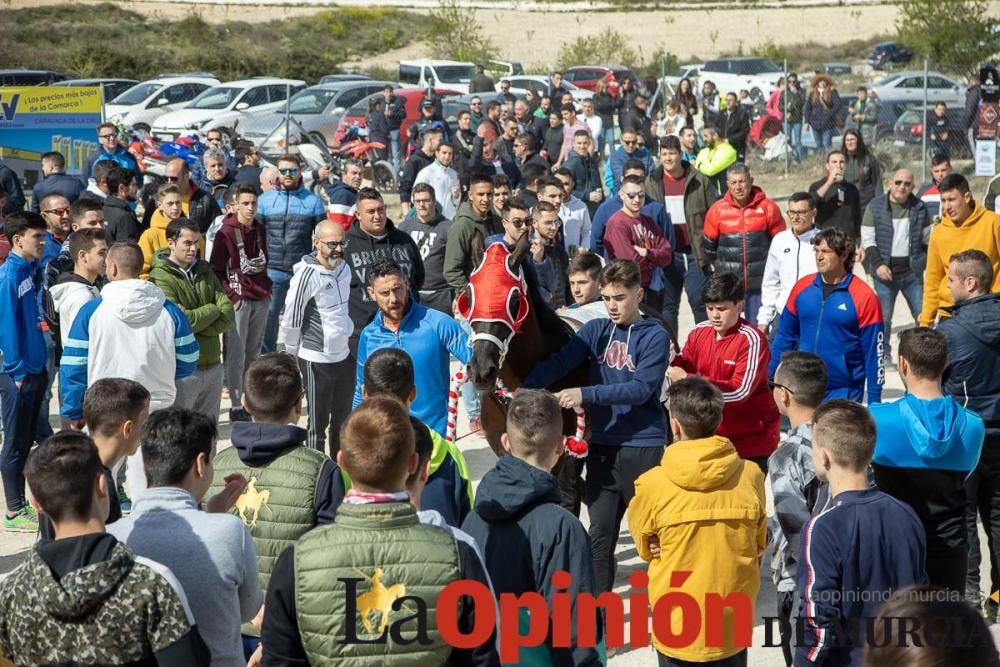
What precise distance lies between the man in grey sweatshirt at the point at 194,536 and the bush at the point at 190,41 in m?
40.1

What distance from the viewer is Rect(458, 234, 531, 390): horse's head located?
5.59 meters

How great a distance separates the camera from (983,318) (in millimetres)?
6164

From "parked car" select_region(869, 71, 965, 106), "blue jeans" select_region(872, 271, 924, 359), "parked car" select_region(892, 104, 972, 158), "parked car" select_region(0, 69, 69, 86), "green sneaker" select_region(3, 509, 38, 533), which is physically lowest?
"green sneaker" select_region(3, 509, 38, 533)

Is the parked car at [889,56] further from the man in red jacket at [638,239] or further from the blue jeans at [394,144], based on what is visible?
the man in red jacket at [638,239]

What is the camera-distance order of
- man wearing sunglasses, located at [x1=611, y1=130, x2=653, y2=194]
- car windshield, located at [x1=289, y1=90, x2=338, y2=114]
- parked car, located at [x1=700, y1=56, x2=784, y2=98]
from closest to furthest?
1. man wearing sunglasses, located at [x1=611, y1=130, x2=653, y2=194]
2. car windshield, located at [x1=289, y1=90, x2=338, y2=114]
3. parked car, located at [x1=700, y1=56, x2=784, y2=98]

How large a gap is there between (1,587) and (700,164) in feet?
33.9

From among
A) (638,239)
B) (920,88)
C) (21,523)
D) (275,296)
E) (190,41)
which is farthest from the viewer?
(190,41)

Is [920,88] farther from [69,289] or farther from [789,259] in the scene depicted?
[69,289]

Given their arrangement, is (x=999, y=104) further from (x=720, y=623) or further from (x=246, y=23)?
(x=246, y=23)

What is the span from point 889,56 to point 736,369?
139 feet

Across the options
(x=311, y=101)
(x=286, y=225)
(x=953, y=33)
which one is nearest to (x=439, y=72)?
(x=311, y=101)

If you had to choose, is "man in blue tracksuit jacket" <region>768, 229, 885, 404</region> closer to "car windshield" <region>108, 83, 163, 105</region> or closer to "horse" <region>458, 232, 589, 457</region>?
"horse" <region>458, 232, 589, 457</region>

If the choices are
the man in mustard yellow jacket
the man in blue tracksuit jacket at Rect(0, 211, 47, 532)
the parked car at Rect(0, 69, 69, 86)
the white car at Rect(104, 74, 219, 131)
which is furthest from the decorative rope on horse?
the parked car at Rect(0, 69, 69, 86)

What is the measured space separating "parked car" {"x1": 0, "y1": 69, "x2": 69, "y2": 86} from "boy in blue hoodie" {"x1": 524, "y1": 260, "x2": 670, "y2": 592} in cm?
3106
